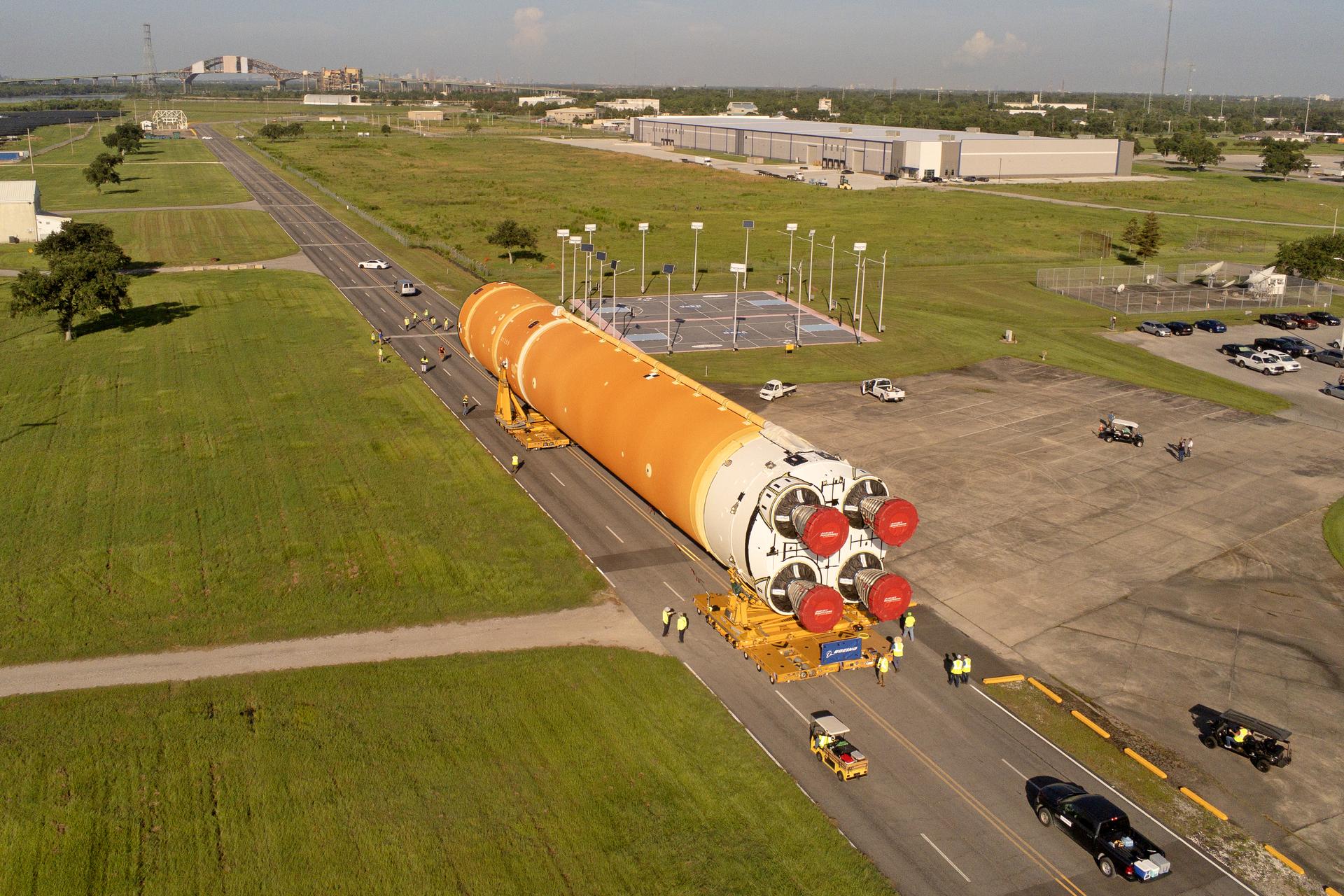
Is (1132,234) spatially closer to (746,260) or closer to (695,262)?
(746,260)

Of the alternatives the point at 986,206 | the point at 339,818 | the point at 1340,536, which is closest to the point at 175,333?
the point at 339,818

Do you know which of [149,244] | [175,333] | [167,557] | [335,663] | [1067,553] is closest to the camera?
[335,663]

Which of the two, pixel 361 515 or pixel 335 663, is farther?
pixel 361 515

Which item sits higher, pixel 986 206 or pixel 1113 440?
pixel 986 206

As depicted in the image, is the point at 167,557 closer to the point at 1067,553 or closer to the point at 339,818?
the point at 339,818

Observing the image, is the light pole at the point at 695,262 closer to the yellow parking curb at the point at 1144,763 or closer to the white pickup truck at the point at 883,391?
the white pickup truck at the point at 883,391

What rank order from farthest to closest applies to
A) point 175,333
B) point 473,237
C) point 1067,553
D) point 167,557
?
point 473,237 < point 175,333 < point 1067,553 < point 167,557
